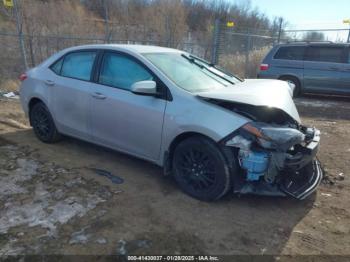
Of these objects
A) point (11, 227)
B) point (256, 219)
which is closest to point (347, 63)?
point (256, 219)

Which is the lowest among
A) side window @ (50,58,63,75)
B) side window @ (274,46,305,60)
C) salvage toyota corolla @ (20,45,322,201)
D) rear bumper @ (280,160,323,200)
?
rear bumper @ (280,160,323,200)

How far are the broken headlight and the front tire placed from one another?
39 centimetres

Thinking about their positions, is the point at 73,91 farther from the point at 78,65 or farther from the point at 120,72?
the point at 120,72

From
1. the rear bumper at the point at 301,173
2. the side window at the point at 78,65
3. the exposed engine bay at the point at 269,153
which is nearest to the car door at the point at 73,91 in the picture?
the side window at the point at 78,65

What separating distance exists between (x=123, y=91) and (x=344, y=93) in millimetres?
8048

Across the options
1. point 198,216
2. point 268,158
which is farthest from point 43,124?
point 268,158

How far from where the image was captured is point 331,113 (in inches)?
321

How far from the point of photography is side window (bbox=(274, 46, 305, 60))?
9.82 meters

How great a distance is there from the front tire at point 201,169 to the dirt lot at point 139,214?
0.13m

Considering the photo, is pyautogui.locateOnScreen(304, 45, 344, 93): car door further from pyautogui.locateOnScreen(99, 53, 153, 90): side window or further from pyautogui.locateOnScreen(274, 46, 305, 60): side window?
pyautogui.locateOnScreen(99, 53, 153, 90): side window

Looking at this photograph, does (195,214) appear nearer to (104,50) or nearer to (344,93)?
(104,50)

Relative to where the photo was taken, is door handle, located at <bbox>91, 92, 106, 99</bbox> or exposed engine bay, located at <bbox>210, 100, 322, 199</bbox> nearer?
exposed engine bay, located at <bbox>210, 100, 322, 199</bbox>

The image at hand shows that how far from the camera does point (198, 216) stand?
3.18 metres

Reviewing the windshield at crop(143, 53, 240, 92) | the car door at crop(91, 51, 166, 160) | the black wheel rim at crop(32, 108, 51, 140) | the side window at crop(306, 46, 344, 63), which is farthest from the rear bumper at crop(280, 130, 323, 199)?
the side window at crop(306, 46, 344, 63)
